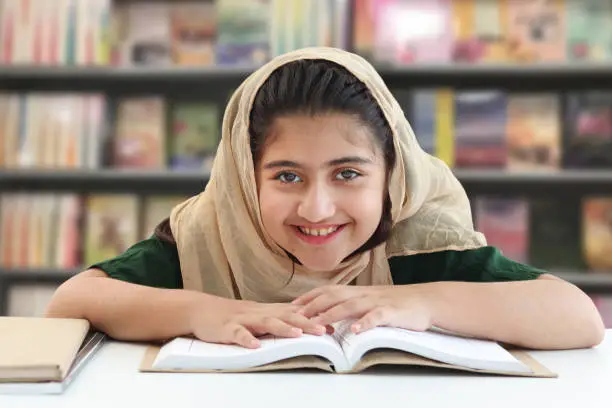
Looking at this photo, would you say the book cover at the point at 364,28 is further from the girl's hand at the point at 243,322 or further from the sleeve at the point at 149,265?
the girl's hand at the point at 243,322

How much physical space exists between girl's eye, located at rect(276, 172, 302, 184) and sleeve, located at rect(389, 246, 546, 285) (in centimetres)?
30

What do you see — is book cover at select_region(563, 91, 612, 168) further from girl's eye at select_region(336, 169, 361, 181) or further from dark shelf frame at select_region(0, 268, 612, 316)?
girl's eye at select_region(336, 169, 361, 181)

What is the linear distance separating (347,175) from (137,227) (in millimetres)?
1757

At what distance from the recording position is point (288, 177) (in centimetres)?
98

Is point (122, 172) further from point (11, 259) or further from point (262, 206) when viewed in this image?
point (262, 206)

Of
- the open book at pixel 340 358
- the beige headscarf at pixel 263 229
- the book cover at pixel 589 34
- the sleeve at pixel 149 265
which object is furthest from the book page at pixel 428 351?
the book cover at pixel 589 34

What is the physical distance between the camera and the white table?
0.67 m

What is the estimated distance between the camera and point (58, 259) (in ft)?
8.30

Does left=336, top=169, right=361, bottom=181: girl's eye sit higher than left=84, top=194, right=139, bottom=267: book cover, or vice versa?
left=336, top=169, right=361, bottom=181: girl's eye

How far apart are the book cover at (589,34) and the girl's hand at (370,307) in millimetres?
1817

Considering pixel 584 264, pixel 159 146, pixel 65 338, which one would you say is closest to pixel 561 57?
pixel 584 264

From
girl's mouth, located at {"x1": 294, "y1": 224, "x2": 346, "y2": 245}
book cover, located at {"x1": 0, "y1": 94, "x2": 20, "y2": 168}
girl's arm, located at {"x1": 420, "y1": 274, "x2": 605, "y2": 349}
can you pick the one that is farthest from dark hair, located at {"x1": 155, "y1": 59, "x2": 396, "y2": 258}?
book cover, located at {"x1": 0, "y1": 94, "x2": 20, "y2": 168}

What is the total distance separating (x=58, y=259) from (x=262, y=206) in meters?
1.77

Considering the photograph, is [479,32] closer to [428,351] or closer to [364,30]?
[364,30]
